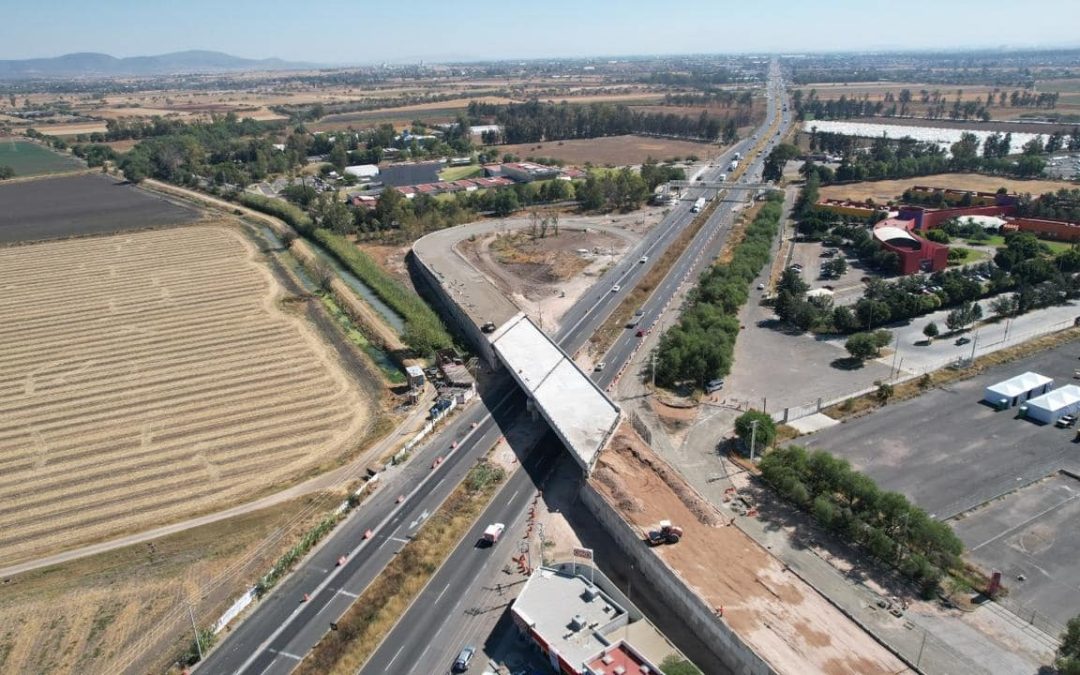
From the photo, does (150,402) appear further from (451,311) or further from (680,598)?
(680,598)

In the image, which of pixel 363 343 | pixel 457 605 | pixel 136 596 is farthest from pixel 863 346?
pixel 136 596

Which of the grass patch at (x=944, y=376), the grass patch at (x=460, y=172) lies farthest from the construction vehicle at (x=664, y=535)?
the grass patch at (x=460, y=172)

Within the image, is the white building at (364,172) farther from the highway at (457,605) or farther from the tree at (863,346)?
the highway at (457,605)

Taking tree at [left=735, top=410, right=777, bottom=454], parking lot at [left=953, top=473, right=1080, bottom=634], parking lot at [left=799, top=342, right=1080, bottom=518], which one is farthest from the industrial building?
tree at [left=735, top=410, right=777, bottom=454]

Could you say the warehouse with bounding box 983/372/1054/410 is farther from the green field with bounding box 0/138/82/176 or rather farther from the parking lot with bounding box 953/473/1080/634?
the green field with bounding box 0/138/82/176

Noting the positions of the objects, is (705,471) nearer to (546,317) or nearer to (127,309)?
(546,317)
